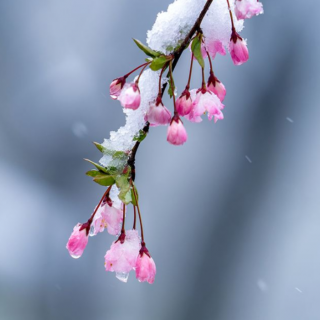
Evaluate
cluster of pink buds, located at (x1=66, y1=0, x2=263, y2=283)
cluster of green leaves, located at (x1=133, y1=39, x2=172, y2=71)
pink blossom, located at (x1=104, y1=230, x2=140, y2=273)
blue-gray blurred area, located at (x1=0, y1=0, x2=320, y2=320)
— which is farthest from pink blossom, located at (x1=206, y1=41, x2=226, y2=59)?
blue-gray blurred area, located at (x1=0, y1=0, x2=320, y2=320)

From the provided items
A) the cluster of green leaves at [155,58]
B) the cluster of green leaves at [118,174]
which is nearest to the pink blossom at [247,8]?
the cluster of green leaves at [155,58]

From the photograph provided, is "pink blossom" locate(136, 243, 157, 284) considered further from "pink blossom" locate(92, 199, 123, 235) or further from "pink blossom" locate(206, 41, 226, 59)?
"pink blossom" locate(206, 41, 226, 59)

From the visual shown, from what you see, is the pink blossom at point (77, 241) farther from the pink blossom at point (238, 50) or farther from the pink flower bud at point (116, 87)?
the pink blossom at point (238, 50)

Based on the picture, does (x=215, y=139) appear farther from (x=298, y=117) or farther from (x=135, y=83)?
(x=135, y=83)

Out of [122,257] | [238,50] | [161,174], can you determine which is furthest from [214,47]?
[161,174]

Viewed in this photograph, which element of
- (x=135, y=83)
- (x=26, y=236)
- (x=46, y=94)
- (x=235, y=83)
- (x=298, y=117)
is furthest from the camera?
A: (x=46, y=94)

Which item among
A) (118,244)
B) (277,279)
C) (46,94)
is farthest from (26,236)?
(118,244)
